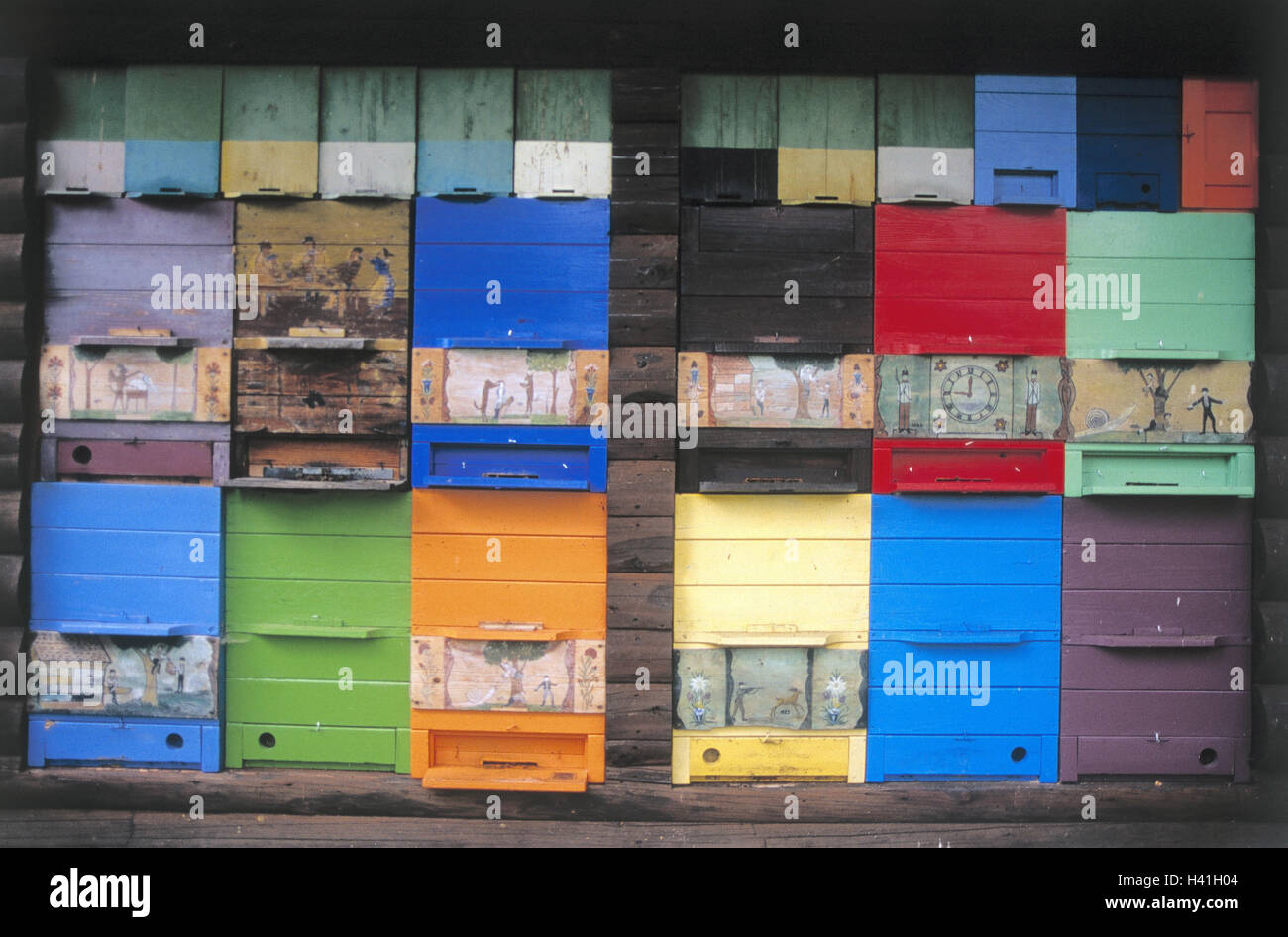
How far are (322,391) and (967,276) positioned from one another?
9.28 ft

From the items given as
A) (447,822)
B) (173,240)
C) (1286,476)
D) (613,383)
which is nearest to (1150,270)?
(1286,476)

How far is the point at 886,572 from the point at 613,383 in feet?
4.72

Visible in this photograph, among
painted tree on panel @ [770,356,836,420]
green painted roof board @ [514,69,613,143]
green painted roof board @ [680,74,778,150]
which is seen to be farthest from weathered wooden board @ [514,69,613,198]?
painted tree on panel @ [770,356,836,420]

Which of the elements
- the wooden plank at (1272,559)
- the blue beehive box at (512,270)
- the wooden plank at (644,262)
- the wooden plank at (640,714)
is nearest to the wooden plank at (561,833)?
the wooden plank at (640,714)

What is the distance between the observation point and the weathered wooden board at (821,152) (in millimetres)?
4164

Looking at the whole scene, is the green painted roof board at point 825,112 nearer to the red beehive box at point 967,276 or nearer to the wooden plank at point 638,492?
the red beehive box at point 967,276

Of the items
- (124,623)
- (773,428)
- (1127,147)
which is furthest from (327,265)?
(1127,147)

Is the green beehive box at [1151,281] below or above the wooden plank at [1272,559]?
above

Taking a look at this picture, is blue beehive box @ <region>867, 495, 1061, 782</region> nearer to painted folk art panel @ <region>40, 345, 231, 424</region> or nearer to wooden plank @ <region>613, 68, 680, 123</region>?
wooden plank @ <region>613, 68, 680, 123</region>

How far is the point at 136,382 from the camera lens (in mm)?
4191

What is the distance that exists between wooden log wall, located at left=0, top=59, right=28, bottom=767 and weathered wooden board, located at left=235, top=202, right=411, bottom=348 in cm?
92

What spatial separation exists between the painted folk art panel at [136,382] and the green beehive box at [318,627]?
44 centimetres

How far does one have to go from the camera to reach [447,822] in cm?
415

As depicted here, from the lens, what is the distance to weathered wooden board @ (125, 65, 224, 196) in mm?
4156
